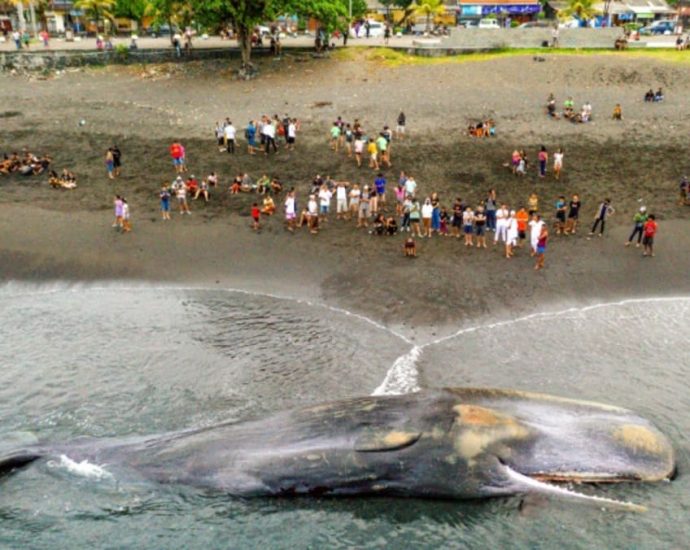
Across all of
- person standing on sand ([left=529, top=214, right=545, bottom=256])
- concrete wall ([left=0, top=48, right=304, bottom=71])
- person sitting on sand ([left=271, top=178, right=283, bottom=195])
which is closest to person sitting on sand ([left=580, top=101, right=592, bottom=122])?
person standing on sand ([left=529, top=214, right=545, bottom=256])

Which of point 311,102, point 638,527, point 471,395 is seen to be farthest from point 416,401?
point 311,102

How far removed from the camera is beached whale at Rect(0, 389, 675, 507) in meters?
13.0

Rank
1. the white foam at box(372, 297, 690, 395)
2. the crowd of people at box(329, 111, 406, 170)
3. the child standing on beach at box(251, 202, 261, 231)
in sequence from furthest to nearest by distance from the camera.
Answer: the crowd of people at box(329, 111, 406, 170), the child standing on beach at box(251, 202, 261, 231), the white foam at box(372, 297, 690, 395)

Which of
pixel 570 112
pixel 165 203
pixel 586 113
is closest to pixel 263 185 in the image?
pixel 165 203

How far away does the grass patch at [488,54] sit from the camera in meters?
55.2

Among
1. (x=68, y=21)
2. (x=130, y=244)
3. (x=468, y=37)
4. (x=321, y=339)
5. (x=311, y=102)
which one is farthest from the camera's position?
(x=68, y=21)

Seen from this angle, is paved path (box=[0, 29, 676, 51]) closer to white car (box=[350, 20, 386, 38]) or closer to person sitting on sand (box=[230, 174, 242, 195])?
white car (box=[350, 20, 386, 38])

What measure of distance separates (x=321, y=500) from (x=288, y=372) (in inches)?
257

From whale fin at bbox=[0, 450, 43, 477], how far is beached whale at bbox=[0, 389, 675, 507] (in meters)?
1.65

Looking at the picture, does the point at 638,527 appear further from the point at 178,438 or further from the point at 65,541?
the point at 65,541

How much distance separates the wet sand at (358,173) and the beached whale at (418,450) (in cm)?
939

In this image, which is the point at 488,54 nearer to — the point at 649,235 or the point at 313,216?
the point at 649,235

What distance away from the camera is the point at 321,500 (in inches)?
536

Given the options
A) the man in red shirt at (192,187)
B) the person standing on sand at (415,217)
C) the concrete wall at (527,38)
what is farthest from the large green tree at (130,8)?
the person standing on sand at (415,217)
